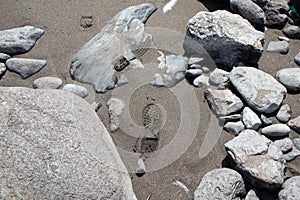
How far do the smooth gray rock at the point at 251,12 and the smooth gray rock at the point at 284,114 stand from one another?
0.74 metres

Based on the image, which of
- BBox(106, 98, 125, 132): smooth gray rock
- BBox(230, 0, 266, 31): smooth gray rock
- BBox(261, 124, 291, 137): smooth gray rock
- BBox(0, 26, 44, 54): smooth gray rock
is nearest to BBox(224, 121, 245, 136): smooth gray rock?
BBox(261, 124, 291, 137): smooth gray rock

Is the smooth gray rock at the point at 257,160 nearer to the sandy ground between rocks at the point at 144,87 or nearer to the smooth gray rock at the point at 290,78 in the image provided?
the sandy ground between rocks at the point at 144,87

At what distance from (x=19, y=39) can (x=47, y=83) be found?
0.46 meters

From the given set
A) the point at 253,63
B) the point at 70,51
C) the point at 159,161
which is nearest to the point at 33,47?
the point at 70,51

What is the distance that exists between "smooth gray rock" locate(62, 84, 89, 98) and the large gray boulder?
1.02 ft

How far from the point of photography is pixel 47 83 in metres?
2.90

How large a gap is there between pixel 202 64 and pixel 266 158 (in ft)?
2.78

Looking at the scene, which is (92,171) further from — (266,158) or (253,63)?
(253,63)

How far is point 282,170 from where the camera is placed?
2.37 metres

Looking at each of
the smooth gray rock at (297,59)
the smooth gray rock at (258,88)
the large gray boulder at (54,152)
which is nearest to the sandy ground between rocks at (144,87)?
the smooth gray rock at (297,59)

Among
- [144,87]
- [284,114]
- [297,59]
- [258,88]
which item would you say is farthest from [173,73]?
[297,59]

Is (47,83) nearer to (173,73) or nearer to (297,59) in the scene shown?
(173,73)

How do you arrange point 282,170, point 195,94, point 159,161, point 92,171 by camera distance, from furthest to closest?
point 195,94 → point 159,161 → point 282,170 → point 92,171

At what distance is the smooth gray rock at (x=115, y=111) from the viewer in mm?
2695
